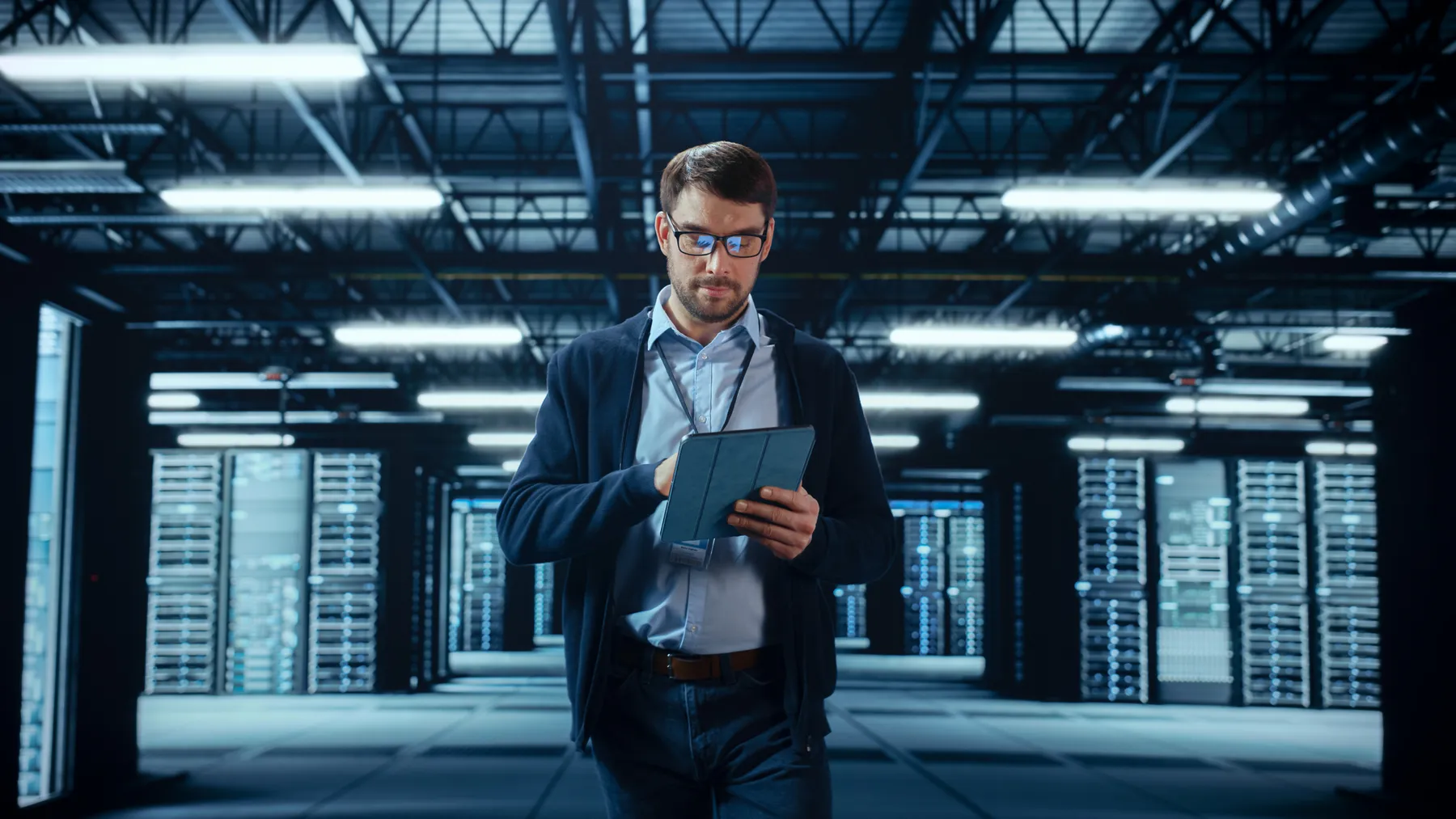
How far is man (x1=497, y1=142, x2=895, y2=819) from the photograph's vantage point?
1705mm

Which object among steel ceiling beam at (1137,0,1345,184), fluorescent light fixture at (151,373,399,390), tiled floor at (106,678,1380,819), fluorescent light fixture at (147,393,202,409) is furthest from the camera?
fluorescent light fixture at (147,393,202,409)

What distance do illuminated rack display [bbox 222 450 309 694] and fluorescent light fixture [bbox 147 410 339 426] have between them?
69cm

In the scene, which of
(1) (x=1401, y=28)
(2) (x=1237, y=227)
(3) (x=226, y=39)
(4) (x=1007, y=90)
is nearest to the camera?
(1) (x=1401, y=28)

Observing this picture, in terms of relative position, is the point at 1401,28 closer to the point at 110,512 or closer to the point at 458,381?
the point at 110,512

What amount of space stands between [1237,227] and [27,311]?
9785mm

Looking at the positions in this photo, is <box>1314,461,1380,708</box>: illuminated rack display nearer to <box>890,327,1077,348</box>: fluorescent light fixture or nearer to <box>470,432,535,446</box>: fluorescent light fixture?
<box>890,327,1077,348</box>: fluorescent light fixture

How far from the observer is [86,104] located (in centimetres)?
1100

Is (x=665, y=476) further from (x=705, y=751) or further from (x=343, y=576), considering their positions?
(x=343, y=576)

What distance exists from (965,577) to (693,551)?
27984 millimetres

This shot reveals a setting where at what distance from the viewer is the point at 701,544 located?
5.83ft

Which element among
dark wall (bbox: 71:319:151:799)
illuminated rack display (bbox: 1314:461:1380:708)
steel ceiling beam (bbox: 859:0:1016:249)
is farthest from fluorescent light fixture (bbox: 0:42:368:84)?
illuminated rack display (bbox: 1314:461:1380:708)

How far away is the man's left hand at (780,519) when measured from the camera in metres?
1.59

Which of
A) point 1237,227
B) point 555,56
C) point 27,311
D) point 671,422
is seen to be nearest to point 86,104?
point 27,311

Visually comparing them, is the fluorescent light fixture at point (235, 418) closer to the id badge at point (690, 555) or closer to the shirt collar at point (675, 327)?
the shirt collar at point (675, 327)
